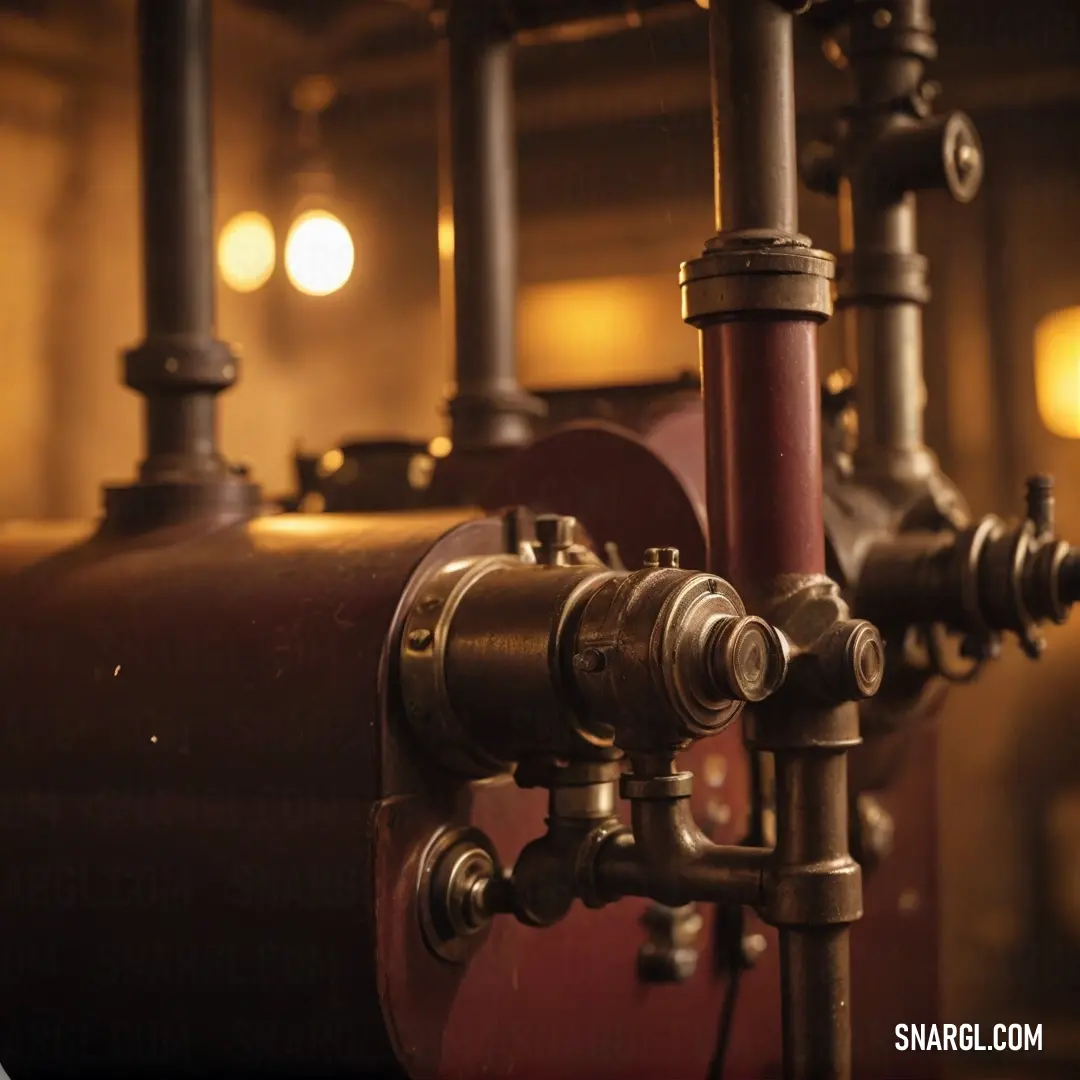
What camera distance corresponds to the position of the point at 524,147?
331 cm

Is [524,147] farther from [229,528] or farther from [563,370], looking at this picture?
[229,528]

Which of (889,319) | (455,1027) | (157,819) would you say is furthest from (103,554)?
(889,319)

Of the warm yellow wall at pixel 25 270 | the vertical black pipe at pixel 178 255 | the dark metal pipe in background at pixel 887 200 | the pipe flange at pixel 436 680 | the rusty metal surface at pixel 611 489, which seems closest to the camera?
the pipe flange at pixel 436 680

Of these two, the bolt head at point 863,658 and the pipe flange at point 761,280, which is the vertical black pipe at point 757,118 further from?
the bolt head at point 863,658

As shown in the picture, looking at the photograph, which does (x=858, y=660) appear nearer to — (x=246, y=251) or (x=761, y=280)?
(x=761, y=280)

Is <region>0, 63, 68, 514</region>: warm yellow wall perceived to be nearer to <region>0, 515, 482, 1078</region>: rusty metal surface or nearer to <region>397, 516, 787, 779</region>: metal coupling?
<region>0, 515, 482, 1078</region>: rusty metal surface

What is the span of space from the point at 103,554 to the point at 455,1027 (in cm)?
59

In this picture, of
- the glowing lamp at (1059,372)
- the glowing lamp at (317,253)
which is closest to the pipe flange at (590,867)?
the glowing lamp at (317,253)

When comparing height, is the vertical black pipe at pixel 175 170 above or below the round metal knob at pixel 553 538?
above

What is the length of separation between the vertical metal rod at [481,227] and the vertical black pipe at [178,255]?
449 millimetres

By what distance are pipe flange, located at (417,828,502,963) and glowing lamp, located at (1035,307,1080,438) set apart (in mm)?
2080

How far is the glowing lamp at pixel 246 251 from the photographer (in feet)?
10.1

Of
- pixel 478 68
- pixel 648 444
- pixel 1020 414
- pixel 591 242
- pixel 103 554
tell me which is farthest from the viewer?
pixel 591 242

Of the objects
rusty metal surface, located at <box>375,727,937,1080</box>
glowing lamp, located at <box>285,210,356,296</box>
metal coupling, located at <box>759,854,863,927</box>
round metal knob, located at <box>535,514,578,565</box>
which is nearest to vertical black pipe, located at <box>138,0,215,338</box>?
round metal knob, located at <box>535,514,578,565</box>
